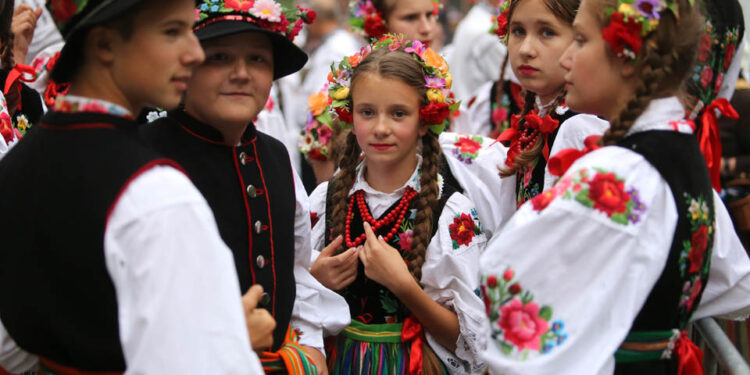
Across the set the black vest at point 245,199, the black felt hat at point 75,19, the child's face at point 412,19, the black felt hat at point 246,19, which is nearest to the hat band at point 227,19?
the black felt hat at point 246,19

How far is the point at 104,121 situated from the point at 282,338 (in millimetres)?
1003

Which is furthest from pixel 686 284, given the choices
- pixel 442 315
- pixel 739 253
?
pixel 442 315

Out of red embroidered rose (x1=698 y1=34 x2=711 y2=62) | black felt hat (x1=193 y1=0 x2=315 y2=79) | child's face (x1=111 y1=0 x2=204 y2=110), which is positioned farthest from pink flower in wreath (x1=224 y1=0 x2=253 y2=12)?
red embroidered rose (x1=698 y1=34 x2=711 y2=62)

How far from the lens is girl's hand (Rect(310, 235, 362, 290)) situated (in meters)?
2.73

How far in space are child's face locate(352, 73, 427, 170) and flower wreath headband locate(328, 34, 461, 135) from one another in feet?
0.24

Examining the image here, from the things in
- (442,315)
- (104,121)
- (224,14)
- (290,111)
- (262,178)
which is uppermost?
(224,14)

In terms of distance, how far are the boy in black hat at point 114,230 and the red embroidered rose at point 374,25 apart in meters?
2.89

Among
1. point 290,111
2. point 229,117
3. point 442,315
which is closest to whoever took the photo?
point 229,117

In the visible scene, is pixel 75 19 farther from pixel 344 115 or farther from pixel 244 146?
pixel 344 115

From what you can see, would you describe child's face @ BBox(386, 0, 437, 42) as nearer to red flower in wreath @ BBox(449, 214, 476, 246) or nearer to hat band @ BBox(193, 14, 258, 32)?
red flower in wreath @ BBox(449, 214, 476, 246)

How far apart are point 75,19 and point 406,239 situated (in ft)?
4.91

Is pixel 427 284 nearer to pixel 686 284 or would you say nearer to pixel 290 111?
pixel 686 284

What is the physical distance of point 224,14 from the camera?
226 centimetres

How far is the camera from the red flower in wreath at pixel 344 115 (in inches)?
120
